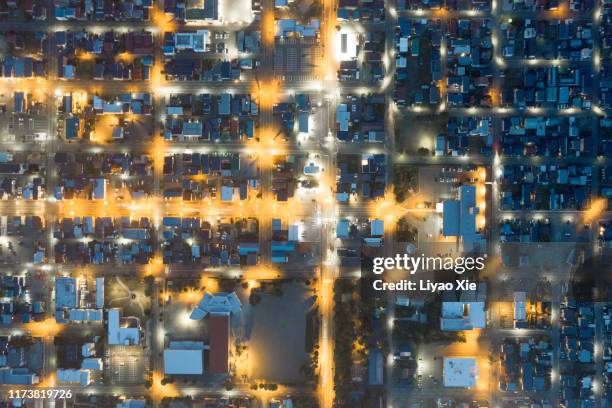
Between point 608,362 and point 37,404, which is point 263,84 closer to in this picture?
point 37,404

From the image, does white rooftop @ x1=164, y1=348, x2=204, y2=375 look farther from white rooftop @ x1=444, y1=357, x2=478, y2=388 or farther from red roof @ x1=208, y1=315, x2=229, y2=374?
white rooftop @ x1=444, y1=357, x2=478, y2=388

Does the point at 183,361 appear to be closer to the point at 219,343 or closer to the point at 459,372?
the point at 219,343

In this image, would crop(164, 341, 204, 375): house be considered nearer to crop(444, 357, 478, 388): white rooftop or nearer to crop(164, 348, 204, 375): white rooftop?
crop(164, 348, 204, 375): white rooftop

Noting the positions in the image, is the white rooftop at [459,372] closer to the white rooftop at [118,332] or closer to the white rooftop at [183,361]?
the white rooftop at [183,361]

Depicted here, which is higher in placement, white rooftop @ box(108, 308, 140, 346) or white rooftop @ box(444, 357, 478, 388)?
white rooftop @ box(108, 308, 140, 346)

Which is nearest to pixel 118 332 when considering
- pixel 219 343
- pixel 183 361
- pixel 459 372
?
pixel 183 361

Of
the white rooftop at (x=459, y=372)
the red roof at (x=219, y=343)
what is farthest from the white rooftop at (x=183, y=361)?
the white rooftop at (x=459, y=372)

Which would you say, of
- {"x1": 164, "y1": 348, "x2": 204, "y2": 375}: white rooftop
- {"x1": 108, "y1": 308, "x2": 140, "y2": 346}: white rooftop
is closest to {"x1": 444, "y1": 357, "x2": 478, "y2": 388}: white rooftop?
{"x1": 164, "y1": 348, "x2": 204, "y2": 375}: white rooftop
